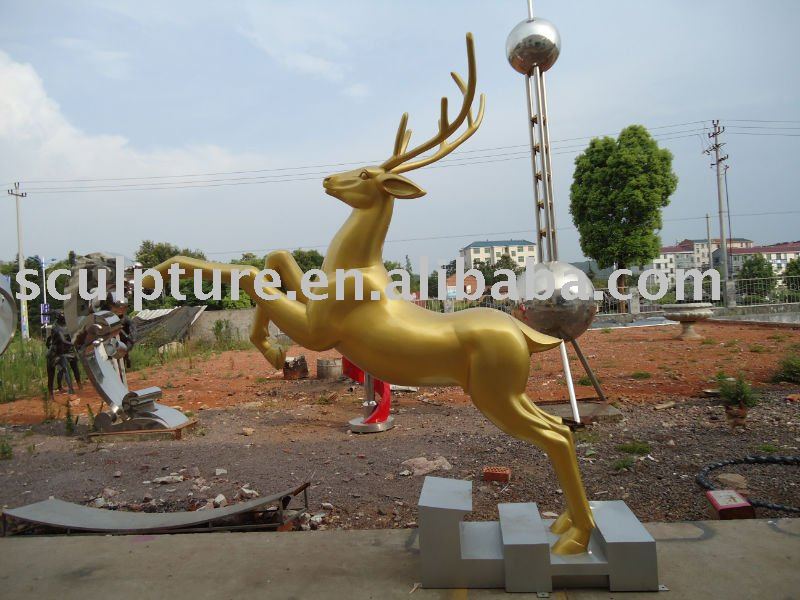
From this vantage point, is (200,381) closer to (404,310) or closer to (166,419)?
(166,419)

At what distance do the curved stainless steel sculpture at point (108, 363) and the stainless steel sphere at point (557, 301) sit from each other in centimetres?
465

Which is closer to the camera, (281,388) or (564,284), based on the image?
(564,284)

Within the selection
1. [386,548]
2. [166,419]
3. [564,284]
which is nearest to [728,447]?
[564,284]

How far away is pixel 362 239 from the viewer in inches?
112

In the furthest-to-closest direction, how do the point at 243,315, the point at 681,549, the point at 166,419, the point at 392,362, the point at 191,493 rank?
the point at 243,315
the point at 166,419
the point at 191,493
the point at 681,549
the point at 392,362

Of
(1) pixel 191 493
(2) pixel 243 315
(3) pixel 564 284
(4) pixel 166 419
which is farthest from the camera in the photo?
(2) pixel 243 315

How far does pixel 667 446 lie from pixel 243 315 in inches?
687

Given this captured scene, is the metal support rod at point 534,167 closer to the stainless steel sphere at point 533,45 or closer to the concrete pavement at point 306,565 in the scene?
the stainless steel sphere at point 533,45

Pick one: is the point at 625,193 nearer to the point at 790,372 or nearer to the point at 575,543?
the point at 790,372

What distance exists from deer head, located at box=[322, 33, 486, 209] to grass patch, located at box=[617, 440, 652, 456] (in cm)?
386

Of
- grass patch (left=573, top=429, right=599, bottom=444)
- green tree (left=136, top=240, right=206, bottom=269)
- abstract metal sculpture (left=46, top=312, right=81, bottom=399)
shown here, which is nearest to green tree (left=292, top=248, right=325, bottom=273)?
green tree (left=136, top=240, right=206, bottom=269)

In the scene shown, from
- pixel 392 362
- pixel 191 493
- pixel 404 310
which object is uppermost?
pixel 404 310

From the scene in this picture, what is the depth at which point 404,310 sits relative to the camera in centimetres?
283

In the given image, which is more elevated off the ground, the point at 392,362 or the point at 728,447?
the point at 392,362
